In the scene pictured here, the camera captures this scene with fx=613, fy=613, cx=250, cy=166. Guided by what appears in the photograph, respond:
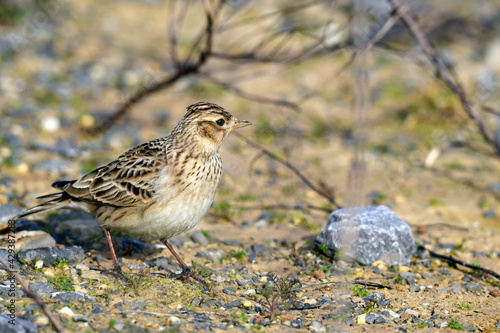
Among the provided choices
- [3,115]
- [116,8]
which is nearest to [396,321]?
[3,115]

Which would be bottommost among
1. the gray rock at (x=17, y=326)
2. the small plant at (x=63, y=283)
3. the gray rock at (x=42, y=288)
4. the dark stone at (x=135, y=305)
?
the gray rock at (x=17, y=326)

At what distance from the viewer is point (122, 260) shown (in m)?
5.76

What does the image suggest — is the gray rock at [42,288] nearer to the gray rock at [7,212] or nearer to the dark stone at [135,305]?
the dark stone at [135,305]

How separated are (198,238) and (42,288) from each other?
194 centimetres

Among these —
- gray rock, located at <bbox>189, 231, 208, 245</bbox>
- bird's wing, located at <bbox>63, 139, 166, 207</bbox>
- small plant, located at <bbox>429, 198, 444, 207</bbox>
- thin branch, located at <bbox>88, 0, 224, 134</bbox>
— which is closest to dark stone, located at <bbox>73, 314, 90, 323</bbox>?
bird's wing, located at <bbox>63, 139, 166, 207</bbox>

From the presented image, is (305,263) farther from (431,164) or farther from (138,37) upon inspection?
(138,37)

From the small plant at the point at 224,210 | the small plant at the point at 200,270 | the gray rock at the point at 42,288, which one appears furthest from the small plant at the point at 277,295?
the small plant at the point at 224,210

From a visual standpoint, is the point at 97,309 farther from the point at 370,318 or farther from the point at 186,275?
the point at 370,318

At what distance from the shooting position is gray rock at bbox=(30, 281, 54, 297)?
15.5ft

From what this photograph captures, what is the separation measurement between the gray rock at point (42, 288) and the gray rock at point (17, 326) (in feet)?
1.78

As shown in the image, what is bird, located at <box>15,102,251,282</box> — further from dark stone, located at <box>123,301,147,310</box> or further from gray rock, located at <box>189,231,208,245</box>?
gray rock, located at <box>189,231,208,245</box>

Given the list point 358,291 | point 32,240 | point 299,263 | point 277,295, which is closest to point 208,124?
point 299,263

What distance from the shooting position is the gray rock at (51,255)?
17.3ft

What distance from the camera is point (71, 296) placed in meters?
4.72
